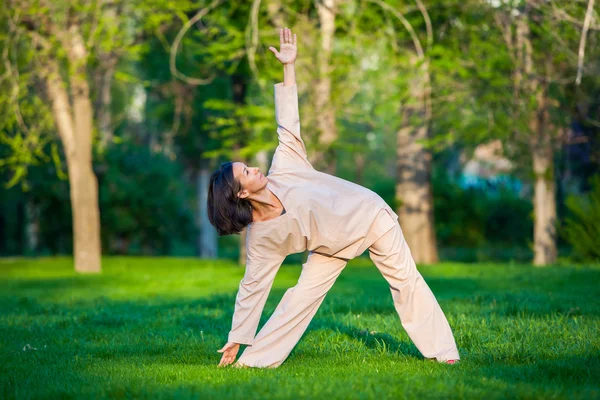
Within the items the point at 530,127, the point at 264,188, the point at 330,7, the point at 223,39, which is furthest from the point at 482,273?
the point at 264,188

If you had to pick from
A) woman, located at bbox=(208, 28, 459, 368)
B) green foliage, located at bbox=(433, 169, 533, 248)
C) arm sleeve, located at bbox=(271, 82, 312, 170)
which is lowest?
green foliage, located at bbox=(433, 169, 533, 248)

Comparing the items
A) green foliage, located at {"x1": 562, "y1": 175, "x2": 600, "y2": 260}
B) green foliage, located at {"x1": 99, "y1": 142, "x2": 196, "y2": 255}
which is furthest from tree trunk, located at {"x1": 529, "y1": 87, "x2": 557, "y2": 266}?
green foliage, located at {"x1": 99, "y1": 142, "x2": 196, "y2": 255}

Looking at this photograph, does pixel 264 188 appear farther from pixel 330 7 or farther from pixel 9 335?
pixel 330 7

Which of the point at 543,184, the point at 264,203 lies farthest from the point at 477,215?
the point at 264,203

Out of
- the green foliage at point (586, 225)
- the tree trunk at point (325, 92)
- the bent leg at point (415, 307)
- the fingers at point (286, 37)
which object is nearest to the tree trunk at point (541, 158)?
the green foliage at point (586, 225)

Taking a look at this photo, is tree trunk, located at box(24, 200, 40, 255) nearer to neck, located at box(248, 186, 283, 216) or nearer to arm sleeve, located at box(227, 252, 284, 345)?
arm sleeve, located at box(227, 252, 284, 345)

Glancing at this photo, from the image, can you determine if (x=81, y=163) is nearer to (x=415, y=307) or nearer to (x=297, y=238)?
(x=297, y=238)

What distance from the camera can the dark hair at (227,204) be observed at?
5598 mm

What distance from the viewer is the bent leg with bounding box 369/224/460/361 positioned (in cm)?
584

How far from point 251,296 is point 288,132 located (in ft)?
3.79

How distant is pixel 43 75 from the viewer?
17.9 m

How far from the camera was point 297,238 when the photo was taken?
18.9ft

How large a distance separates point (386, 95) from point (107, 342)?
1177 cm

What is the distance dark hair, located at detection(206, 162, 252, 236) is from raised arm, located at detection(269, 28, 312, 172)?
1.57 ft
